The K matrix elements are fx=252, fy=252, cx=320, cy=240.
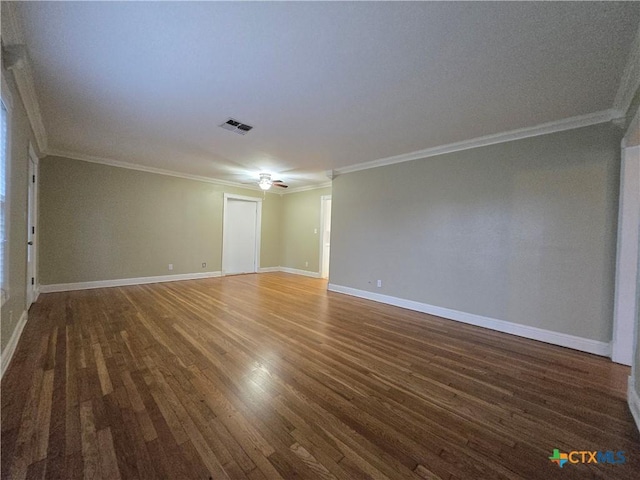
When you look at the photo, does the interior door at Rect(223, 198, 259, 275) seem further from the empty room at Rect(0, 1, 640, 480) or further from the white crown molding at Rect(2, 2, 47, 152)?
the white crown molding at Rect(2, 2, 47, 152)

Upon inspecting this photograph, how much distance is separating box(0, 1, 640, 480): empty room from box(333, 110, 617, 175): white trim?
0.10 feet

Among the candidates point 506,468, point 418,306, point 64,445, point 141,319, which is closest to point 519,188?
point 418,306

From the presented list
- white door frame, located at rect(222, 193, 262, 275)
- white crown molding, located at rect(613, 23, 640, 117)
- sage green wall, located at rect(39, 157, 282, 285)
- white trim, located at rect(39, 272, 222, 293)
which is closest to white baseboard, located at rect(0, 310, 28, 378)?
white trim, located at rect(39, 272, 222, 293)

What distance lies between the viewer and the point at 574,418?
5.45ft

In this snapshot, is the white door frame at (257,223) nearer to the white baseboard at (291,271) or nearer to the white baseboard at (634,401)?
the white baseboard at (291,271)

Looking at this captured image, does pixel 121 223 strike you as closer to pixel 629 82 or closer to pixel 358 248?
pixel 358 248

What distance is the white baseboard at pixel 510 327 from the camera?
2.64 m

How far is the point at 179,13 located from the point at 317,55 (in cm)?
89

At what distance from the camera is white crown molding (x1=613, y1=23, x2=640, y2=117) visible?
1727 mm

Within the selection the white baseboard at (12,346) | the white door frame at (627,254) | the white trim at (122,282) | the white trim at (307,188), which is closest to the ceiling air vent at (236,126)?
the white baseboard at (12,346)

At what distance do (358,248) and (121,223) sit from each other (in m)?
4.71

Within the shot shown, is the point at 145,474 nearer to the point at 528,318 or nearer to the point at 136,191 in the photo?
the point at 528,318

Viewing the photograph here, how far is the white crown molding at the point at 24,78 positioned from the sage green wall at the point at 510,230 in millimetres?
4194

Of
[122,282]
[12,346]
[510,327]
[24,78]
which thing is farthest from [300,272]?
[24,78]
